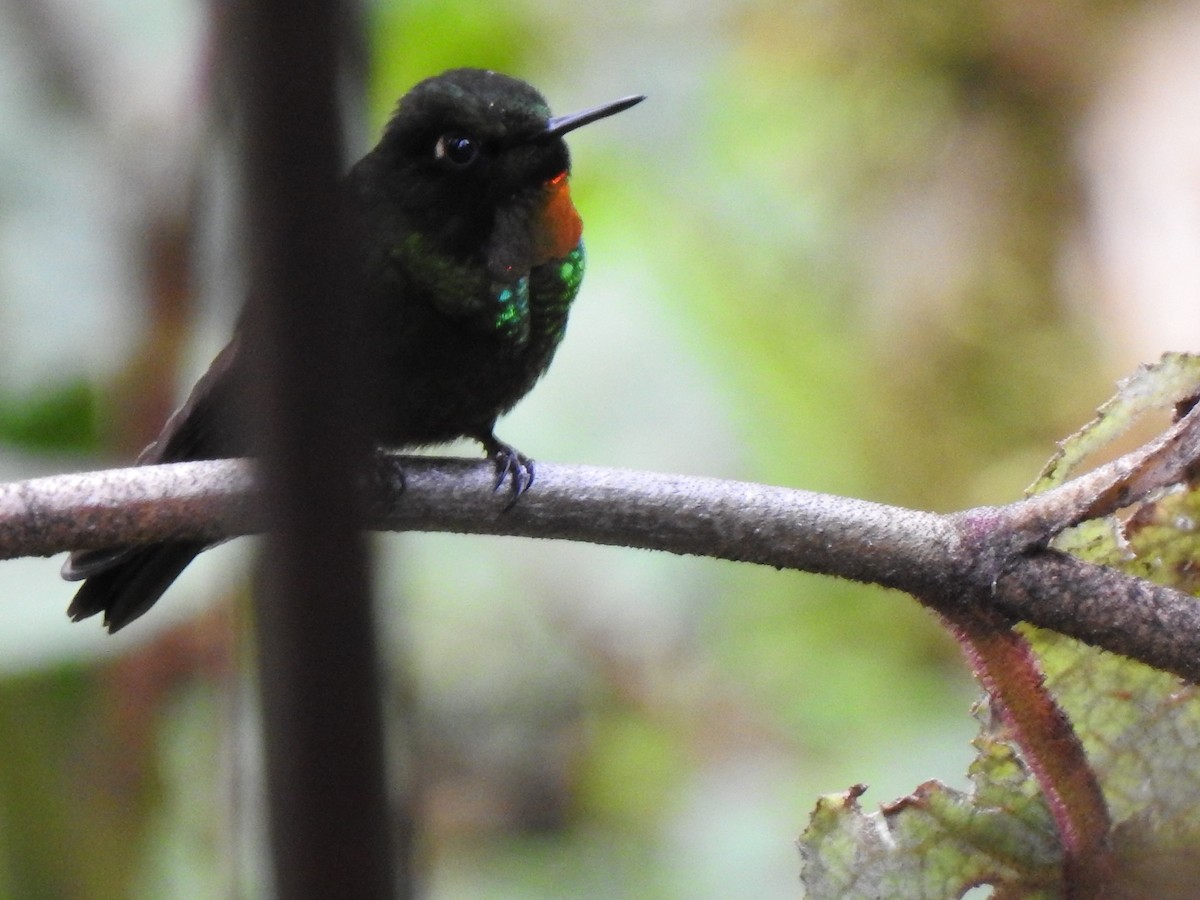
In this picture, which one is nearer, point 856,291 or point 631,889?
point 631,889

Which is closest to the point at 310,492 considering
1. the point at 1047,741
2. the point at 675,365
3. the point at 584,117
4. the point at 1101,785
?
the point at 1047,741

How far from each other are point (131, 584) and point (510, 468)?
749 millimetres

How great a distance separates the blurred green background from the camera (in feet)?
8.37

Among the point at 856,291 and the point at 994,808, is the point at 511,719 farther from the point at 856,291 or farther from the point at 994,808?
the point at 994,808

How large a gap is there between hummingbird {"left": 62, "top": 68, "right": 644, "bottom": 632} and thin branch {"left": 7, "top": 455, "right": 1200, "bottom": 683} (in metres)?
0.85

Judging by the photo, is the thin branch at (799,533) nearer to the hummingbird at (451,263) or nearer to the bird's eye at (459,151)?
the hummingbird at (451,263)

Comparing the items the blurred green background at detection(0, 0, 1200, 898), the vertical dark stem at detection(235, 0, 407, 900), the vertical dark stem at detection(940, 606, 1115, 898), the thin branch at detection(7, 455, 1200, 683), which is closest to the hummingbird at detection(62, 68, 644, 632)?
the blurred green background at detection(0, 0, 1200, 898)

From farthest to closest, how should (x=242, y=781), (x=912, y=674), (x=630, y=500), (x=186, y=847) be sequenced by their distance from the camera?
(x=912, y=674), (x=186, y=847), (x=630, y=500), (x=242, y=781)

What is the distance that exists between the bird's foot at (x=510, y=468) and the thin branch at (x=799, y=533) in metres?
0.02

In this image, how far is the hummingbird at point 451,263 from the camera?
2082 mm

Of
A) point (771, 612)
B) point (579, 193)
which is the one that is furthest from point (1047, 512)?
point (579, 193)

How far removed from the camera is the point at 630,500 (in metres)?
1.22

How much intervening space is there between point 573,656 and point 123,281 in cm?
139

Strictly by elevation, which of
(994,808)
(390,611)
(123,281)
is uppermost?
(123,281)
